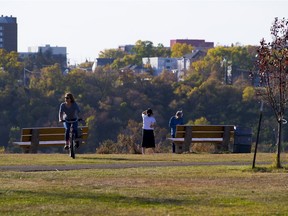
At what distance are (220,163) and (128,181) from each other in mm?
6524

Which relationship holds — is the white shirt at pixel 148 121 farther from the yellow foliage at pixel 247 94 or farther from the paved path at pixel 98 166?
the yellow foliage at pixel 247 94

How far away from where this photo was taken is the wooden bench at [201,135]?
31969 millimetres

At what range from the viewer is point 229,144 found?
109 ft

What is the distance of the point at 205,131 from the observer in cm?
3262

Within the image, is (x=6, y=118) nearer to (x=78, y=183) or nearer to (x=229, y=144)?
(x=229, y=144)

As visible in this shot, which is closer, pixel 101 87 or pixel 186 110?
pixel 186 110

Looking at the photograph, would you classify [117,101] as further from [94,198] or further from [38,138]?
[94,198]

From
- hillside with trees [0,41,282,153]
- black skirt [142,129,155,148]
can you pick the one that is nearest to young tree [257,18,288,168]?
black skirt [142,129,155,148]

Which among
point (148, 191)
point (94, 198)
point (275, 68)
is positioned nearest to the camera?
point (94, 198)

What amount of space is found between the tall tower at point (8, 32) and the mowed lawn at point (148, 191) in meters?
164

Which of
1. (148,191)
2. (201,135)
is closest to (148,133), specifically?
(201,135)

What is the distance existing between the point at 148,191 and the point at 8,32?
170515 mm

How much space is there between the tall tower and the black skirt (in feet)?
505

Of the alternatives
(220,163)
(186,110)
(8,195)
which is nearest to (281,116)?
(220,163)
